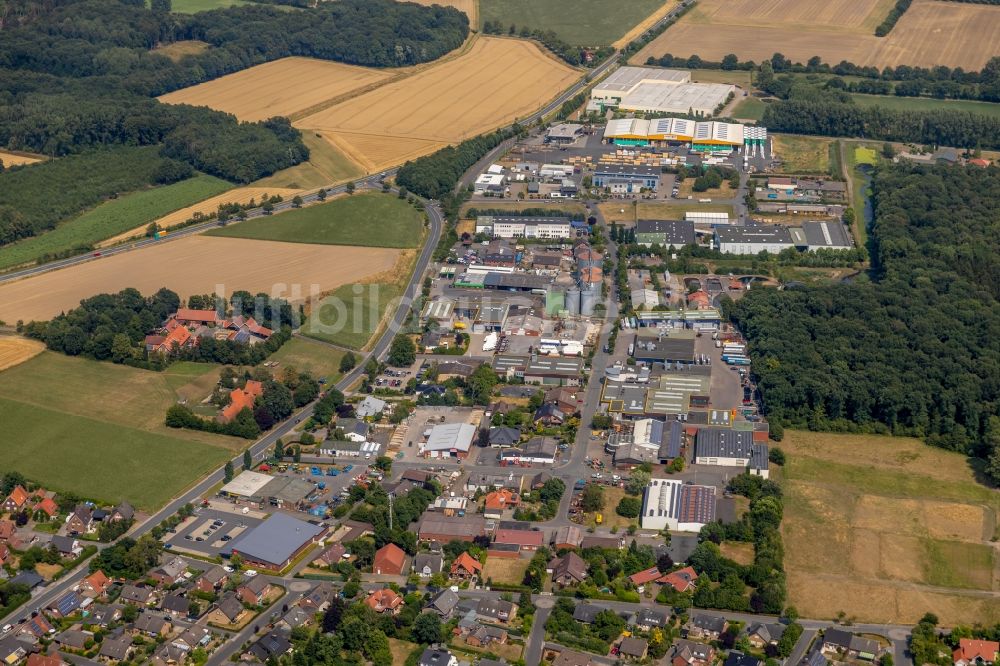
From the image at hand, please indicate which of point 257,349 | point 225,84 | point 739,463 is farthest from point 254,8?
point 739,463

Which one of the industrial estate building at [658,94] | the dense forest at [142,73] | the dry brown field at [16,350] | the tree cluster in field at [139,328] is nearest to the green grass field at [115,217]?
the dense forest at [142,73]

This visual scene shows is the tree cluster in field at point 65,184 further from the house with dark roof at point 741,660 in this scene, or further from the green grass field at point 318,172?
the house with dark roof at point 741,660

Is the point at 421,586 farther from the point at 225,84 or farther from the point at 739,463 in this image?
the point at 225,84

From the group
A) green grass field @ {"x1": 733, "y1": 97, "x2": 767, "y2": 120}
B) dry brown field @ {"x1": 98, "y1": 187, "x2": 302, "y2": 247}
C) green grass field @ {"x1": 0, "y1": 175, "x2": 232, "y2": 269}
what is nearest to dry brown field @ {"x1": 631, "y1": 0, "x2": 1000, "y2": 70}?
green grass field @ {"x1": 733, "y1": 97, "x2": 767, "y2": 120}

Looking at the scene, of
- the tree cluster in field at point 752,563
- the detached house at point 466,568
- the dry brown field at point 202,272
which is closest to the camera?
the tree cluster in field at point 752,563

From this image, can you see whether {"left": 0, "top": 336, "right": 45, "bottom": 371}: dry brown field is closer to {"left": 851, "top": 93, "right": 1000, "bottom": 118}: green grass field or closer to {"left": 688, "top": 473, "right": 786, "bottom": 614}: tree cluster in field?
{"left": 688, "top": 473, "right": 786, "bottom": 614}: tree cluster in field

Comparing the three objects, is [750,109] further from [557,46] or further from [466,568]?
[466,568]
